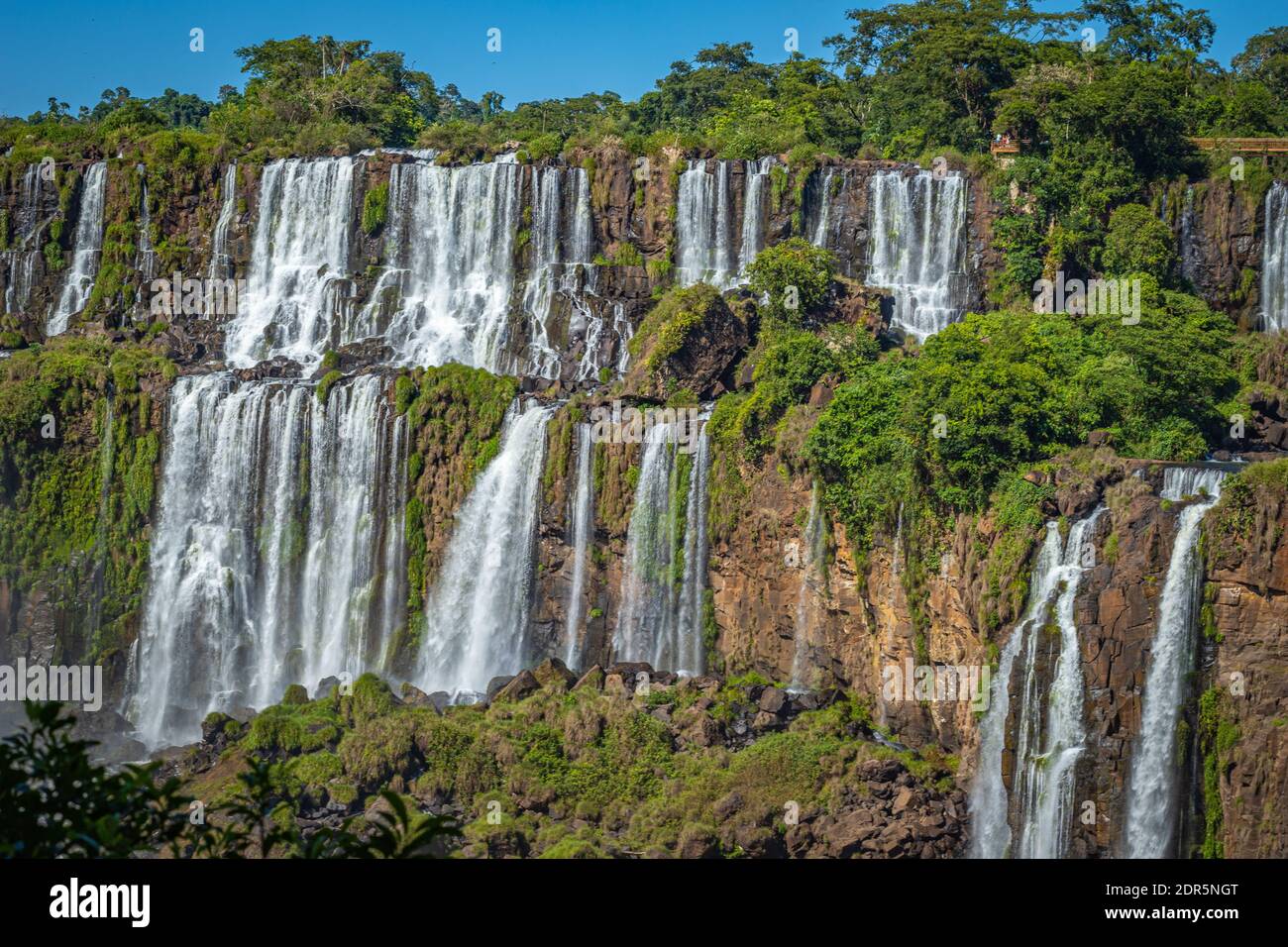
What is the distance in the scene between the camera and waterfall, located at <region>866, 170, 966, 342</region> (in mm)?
45000

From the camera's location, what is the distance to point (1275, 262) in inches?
1661

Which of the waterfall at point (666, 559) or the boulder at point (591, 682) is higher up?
the waterfall at point (666, 559)

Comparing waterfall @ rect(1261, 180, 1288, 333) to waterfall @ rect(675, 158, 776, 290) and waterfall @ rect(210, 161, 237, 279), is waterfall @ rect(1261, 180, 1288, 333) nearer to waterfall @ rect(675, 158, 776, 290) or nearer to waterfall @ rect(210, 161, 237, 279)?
waterfall @ rect(675, 158, 776, 290)

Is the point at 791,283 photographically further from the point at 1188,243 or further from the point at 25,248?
the point at 25,248

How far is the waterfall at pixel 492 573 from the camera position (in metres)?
39.2

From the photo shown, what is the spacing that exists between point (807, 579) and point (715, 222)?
1593 centimetres

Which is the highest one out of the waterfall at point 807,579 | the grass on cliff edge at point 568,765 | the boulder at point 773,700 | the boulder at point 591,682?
the waterfall at point 807,579

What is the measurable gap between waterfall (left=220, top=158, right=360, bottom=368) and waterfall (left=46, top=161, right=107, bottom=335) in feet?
18.3

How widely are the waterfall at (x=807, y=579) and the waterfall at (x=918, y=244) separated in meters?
11.8

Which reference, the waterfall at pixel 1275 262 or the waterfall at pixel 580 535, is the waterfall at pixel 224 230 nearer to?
the waterfall at pixel 580 535

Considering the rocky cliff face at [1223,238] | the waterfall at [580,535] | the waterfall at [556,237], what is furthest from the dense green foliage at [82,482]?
the rocky cliff face at [1223,238]

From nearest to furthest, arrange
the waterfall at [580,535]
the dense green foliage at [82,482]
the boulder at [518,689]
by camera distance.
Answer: the boulder at [518,689] < the waterfall at [580,535] < the dense green foliage at [82,482]

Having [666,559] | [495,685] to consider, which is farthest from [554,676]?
[666,559]

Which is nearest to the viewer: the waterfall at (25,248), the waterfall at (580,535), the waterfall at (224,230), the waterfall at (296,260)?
the waterfall at (580,535)
